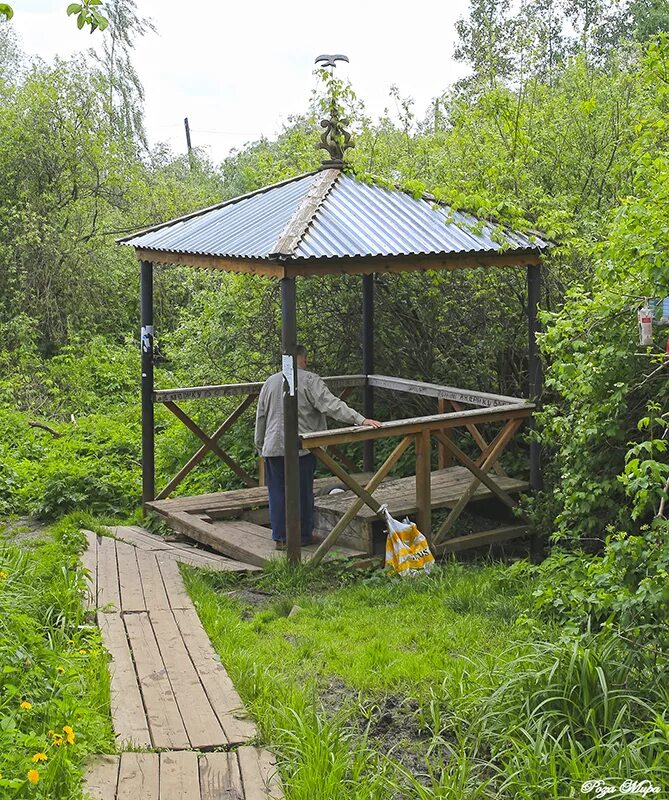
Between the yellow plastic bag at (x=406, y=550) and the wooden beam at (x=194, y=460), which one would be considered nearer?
the yellow plastic bag at (x=406, y=550)

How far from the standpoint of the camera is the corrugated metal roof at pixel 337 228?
798 centimetres

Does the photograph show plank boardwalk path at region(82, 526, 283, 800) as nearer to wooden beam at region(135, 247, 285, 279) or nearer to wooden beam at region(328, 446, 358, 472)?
wooden beam at region(328, 446, 358, 472)

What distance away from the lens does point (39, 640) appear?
18.3 ft

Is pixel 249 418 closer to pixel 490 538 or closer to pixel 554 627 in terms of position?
pixel 490 538

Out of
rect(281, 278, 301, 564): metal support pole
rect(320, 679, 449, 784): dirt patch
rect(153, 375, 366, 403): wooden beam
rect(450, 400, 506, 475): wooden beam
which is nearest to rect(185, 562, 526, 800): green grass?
Result: rect(320, 679, 449, 784): dirt patch

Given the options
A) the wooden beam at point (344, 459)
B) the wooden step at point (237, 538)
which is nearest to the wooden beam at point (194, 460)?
the wooden step at point (237, 538)

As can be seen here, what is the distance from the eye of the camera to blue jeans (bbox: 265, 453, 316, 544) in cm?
859

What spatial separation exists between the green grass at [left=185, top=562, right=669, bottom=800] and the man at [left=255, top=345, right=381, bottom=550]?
1.44 metres

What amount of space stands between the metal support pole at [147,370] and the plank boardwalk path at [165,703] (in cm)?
181

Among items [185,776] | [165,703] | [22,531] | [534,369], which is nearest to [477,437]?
[534,369]

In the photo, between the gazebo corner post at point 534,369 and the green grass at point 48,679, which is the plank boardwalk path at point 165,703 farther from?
the gazebo corner post at point 534,369

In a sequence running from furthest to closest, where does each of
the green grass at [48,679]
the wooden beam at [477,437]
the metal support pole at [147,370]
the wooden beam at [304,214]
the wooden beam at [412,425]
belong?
1. the metal support pole at [147,370]
2. the wooden beam at [477,437]
3. the wooden beam at [412,425]
4. the wooden beam at [304,214]
5. the green grass at [48,679]

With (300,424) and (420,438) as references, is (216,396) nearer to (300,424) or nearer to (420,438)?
(300,424)

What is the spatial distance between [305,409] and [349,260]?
4.23 feet
